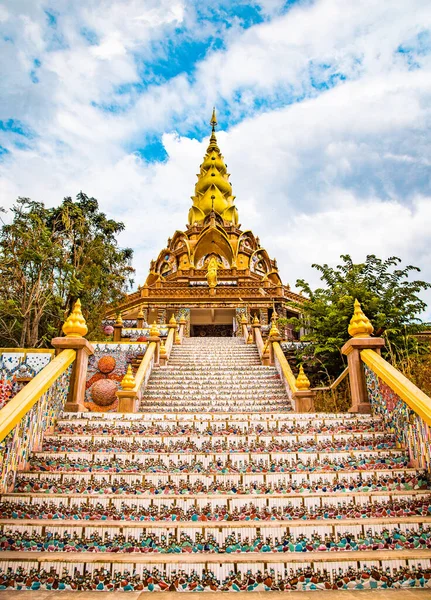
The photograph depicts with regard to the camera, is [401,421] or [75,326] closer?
[401,421]

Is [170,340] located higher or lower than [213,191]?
lower

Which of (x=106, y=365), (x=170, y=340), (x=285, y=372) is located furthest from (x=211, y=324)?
(x=285, y=372)

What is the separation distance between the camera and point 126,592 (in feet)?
9.62

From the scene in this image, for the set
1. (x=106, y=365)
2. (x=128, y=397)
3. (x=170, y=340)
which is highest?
(x=170, y=340)

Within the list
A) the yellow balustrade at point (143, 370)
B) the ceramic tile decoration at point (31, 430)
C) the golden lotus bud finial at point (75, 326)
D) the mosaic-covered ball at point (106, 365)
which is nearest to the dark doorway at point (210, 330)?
the mosaic-covered ball at point (106, 365)

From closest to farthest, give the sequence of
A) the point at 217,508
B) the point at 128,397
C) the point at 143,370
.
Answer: the point at 217,508 → the point at 128,397 → the point at 143,370

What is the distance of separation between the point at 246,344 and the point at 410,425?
10.6m

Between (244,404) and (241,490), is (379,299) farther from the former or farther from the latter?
(241,490)

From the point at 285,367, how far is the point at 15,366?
571 centimetres

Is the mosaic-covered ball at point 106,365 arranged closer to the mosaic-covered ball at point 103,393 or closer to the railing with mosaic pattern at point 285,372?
the mosaic-covered ball at point 103,393

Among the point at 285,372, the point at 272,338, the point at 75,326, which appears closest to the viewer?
the point at 75,326

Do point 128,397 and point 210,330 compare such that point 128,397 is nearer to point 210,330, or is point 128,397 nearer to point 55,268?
point 55,268

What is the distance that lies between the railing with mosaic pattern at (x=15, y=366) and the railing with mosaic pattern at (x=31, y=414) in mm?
2235

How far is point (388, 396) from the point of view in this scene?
562cm
